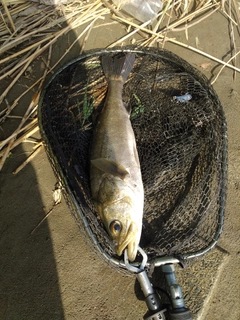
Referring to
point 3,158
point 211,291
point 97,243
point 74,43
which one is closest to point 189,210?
point 211,291

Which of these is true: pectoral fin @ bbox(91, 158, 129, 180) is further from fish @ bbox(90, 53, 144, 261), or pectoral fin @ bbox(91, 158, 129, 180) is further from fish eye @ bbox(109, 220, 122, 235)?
fish eye @ bbox(109, 220, 122, 235)

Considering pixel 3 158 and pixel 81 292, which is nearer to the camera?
pixel 81 292

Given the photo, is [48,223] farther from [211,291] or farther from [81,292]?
[211,291]

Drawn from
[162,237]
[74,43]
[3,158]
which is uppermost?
[74,43]

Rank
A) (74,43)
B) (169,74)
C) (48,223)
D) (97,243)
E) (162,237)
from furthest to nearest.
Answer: (74,43)
(169,74)
(48,223)
(162,237)
(97,243)

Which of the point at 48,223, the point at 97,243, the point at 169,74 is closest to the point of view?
the point at 97,243

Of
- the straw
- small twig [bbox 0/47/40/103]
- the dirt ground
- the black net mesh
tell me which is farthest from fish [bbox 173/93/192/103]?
small twig [bbox 0/47/40/103]

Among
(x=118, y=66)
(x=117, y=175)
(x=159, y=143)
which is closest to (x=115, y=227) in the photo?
(x=117, y=175)

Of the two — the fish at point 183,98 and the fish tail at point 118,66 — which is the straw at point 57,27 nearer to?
the fish tail at point 118,66

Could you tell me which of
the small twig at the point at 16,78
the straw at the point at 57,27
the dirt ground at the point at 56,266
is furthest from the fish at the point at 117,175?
the small twig at the point at 16,78
